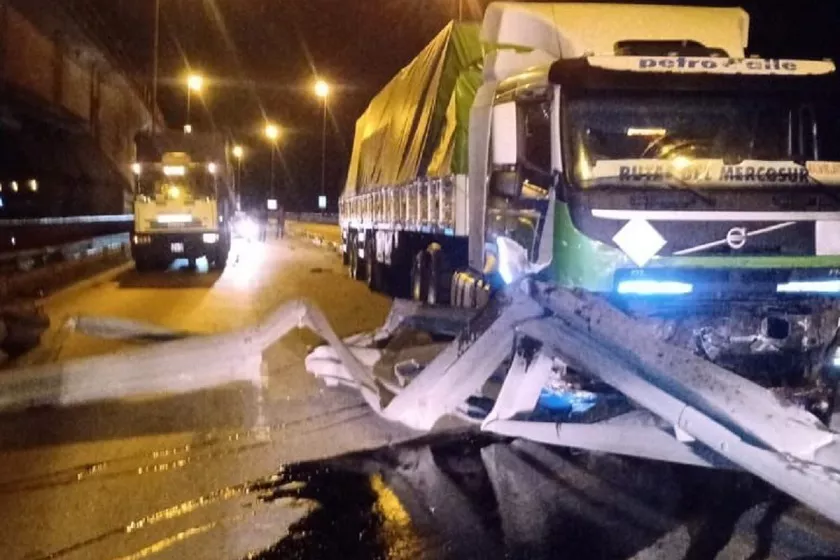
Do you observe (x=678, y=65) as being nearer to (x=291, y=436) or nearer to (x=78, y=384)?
(x=291, y=436)

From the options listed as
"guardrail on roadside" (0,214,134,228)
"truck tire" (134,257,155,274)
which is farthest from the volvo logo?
"truck tire" (134,257,155,274)

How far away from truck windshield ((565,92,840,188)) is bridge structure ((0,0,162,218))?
2321 centimetres

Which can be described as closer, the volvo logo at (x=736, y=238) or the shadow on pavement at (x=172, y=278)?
the volvo logo at (x=736, y=238)

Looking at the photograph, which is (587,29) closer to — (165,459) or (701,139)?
(701,139)

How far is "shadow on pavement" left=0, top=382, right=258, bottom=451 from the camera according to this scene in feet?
29.0

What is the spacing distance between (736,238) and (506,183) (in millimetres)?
2377

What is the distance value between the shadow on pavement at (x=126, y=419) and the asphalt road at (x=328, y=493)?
2 centimetres

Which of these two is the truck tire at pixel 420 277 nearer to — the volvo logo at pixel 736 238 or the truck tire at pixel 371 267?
the truck tire at pixel 371 267

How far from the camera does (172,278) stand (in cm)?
2575

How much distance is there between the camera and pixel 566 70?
822 cm

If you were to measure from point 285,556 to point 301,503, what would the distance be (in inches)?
40.4

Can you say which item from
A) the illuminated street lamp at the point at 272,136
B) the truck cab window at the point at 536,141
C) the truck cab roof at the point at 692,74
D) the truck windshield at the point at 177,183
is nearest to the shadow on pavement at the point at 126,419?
the truck cab window at the point at 536,141

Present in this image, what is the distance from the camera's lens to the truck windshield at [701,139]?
8.02 m

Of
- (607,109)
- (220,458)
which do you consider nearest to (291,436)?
(220,458)
